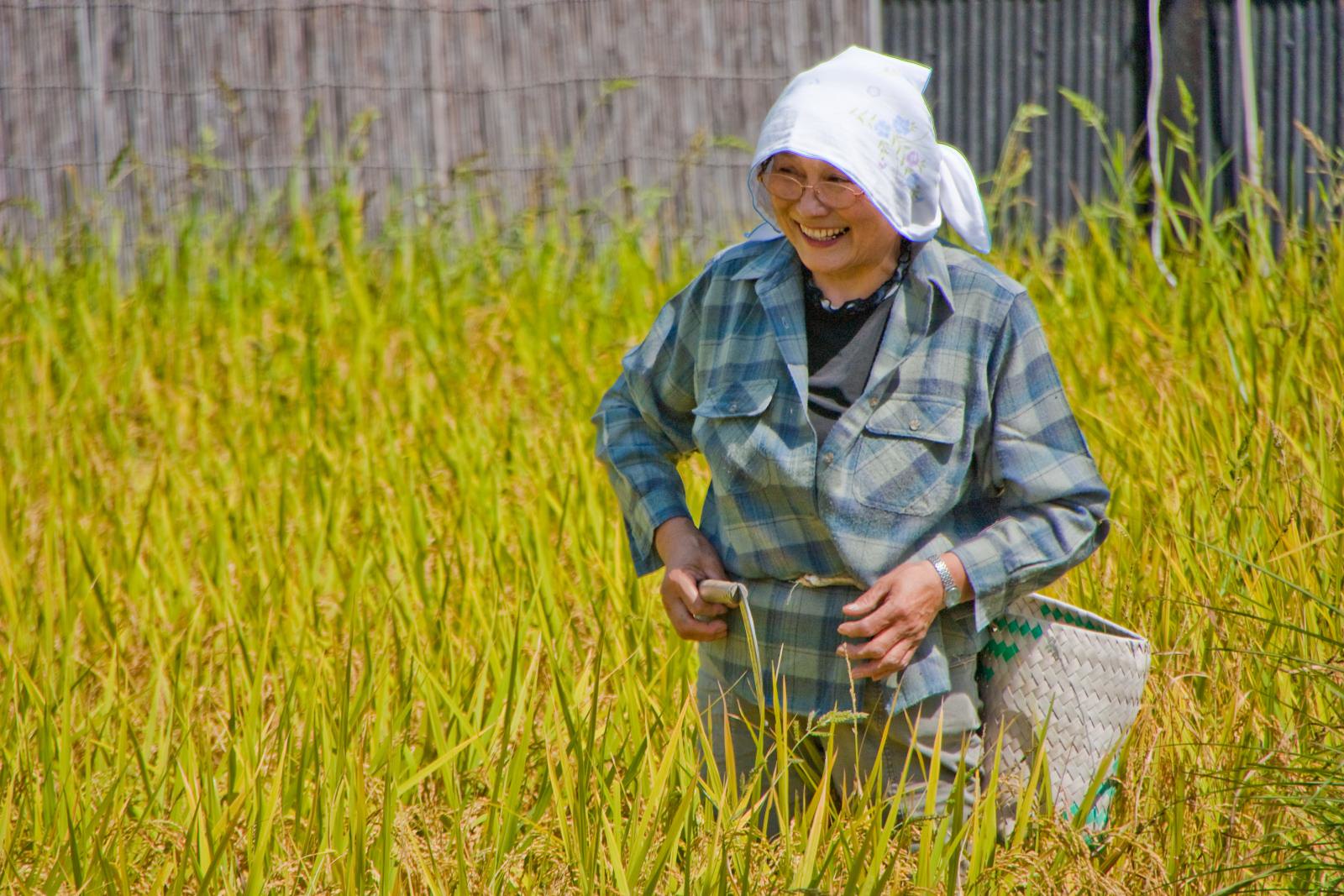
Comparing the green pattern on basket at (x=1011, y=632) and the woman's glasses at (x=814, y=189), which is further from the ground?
the woman's glasses at (x=814, y=189)

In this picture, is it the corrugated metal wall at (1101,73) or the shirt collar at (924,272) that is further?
the corrugated metal wall at (1101,73)

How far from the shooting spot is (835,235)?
1845 millimetres

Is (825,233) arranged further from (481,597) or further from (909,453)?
(481,597)

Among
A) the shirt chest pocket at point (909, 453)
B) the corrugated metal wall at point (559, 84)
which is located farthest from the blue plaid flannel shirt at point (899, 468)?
the corrugated metal wall at point (559, 84)

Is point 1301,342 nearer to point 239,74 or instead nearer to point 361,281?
point 361,281

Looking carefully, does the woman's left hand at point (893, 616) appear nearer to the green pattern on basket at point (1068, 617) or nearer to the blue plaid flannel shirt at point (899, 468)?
the blue plaid flannel shirt at point (899, 468)

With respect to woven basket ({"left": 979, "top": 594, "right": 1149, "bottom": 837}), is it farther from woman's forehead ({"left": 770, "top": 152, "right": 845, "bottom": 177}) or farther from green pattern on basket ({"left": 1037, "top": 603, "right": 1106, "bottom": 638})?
woman's forehead ({"left": 770, "top": 152, "right": 845, "bottom": 177})

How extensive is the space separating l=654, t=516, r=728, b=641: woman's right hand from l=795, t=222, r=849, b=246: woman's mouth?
43 centimetres

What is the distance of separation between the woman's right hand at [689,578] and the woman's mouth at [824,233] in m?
0.43

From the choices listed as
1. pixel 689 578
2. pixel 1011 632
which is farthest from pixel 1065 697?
pixel 689 578

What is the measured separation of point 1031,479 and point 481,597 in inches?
49.3

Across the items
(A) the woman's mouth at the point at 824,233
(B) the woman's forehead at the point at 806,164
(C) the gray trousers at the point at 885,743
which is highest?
(B) the woman's forehead at the point at 806,164

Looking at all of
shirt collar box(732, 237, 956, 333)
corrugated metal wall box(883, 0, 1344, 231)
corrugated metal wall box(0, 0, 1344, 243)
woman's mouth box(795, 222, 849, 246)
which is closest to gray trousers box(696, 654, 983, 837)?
shirt collar box(732, 237, 956, 333)

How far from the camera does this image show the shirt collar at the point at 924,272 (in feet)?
6.02
